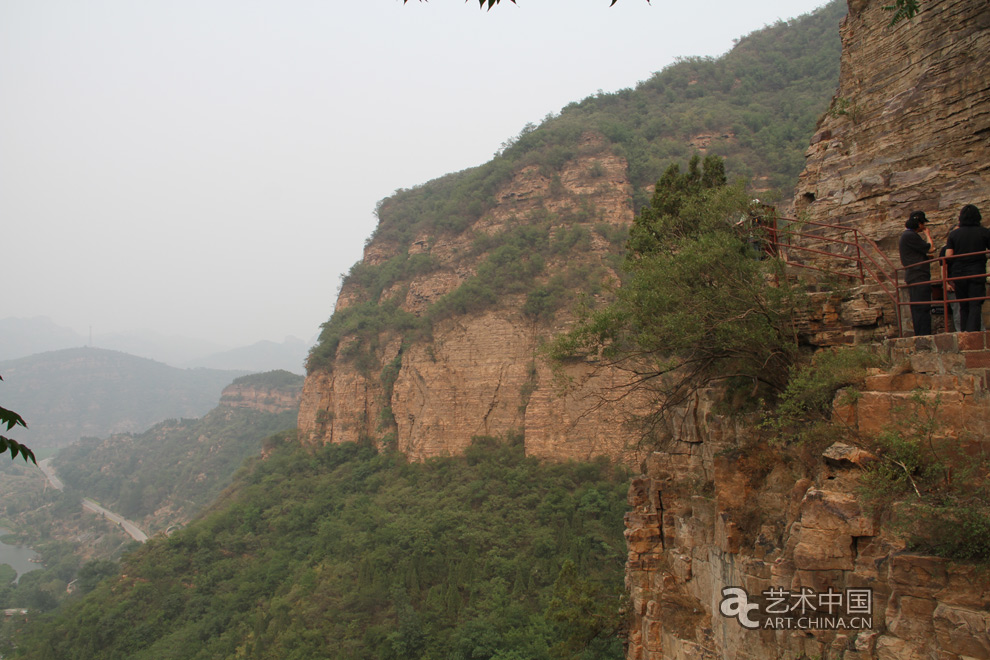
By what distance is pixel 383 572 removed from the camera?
20.8 meters

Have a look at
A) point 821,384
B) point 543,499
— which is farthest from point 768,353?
point 543,499

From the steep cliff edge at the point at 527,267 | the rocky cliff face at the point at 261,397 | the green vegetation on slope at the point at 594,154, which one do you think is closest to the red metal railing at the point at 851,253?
the steep cliff edge at the point at 527,267

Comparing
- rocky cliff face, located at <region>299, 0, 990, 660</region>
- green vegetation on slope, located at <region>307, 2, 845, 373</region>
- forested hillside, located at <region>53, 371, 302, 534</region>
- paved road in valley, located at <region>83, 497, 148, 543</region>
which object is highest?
green vegetation on slope, located at <region>307, 2, 845, 373</region>

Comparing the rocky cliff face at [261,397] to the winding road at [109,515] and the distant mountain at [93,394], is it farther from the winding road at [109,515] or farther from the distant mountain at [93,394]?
the distant mountain at [93,394]

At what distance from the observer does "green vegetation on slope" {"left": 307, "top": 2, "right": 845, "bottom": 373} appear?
26.8 meters

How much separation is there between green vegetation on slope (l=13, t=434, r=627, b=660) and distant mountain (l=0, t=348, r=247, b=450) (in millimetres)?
96352

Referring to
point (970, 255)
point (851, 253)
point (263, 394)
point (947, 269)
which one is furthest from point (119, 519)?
point (970, 255)

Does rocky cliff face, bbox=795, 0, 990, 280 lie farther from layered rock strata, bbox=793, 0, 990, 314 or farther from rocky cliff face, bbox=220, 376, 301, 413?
rocky cliff face, bbox=220, 376, 301, 413

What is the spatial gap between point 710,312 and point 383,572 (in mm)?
17123

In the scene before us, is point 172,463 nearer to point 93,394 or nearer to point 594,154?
point 594,154

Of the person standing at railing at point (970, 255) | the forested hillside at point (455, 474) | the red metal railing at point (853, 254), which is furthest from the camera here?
the forested hillside at point (455, 474)

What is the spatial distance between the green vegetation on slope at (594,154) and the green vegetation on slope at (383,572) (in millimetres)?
7210

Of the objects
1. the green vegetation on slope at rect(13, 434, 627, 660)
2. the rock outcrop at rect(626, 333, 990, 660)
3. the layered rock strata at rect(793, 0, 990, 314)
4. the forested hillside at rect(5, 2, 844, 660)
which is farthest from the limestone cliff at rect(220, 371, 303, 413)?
the layered rock strata at rect(793, 0, 990, 314)

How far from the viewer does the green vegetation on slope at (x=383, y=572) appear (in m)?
17.6
